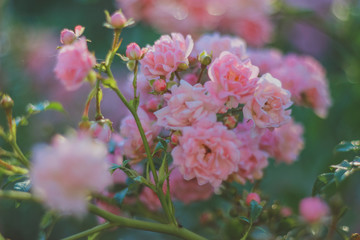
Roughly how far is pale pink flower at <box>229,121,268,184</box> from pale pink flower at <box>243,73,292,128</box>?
5 cm

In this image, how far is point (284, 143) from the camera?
0.75 metres

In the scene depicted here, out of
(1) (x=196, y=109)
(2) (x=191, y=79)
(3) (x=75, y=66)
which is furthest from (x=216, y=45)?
(3) (x=75, y=66)

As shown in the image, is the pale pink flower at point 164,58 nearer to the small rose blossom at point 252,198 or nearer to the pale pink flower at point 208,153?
the pale pink flower at point 208,153

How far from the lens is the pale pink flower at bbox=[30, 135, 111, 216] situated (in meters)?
0.36

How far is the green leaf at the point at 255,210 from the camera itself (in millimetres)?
553

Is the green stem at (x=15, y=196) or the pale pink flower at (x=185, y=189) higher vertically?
the green stem at (x=15, y=196)

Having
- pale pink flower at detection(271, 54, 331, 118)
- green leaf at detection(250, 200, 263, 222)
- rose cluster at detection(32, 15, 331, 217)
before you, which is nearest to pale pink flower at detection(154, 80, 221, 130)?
rose cluster at detection(32, 15, 331, 217)

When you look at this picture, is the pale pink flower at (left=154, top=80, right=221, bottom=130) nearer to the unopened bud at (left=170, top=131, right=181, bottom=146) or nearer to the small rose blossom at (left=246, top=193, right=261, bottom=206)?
the unopened bud at (left=170, top=131, right=181, bottom=146)

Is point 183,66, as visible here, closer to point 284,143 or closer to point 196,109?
point 196,109

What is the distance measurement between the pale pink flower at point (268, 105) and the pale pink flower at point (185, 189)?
16cm

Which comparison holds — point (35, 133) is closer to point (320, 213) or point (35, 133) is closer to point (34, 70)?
point (34, 70)

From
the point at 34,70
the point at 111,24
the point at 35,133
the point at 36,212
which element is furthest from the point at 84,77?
the point at 34,70

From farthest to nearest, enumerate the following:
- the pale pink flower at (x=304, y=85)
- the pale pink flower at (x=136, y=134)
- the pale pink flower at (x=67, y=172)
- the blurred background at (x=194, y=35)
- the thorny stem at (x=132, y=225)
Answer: the blurred background at (x=194, y=35)
the pale pink flower at (x=304, y=85)
the pale pink flower at (x=136, y=134)
the thorny stem at (x=132, y=225)
the pale pink flower at (x=67, y=172)

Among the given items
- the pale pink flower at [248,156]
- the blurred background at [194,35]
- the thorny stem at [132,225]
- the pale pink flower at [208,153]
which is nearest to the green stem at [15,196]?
the thorny stem at [132,225]
